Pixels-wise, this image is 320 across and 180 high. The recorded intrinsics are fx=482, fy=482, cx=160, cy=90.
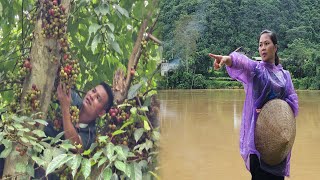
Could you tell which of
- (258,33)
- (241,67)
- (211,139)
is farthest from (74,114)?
(258,33)

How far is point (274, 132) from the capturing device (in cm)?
112

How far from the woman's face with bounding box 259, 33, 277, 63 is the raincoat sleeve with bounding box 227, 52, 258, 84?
1.9 inches

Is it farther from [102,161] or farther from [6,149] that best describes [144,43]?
[6,149]

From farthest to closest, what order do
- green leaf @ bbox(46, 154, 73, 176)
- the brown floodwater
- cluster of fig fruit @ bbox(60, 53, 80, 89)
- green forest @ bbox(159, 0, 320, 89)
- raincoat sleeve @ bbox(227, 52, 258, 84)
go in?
green forest @ bbox(159, 0, 320, 89), the brown floodwater, cluster of fig fruit @ bbox(60, 53, 80, 89), green leaf @ bbox(46, 154, 73, 176), raincoat sleeve @ bbox(227, 52, 258, 84)

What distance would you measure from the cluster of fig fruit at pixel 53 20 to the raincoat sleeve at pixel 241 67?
0.63 m

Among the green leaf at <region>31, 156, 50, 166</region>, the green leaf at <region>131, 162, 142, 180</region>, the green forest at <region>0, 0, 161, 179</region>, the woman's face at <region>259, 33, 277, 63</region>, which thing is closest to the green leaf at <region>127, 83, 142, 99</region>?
the green forest at <region>0, 0, 161, 179</region>

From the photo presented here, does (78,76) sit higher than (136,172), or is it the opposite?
(78,76)

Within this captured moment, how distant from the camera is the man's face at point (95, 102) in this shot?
1.49 metres

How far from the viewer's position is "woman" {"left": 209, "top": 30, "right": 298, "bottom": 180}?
1.13 m

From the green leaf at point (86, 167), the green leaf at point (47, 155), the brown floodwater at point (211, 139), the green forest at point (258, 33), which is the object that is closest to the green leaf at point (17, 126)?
the green leaf at point (47, 155)

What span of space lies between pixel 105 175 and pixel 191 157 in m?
4.41

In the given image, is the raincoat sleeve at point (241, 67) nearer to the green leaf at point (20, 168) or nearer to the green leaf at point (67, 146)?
the green leaf at point (67, 146)

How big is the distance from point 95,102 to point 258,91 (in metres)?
0.56

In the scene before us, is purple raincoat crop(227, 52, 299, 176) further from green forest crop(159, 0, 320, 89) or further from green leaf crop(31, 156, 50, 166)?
green forest crop(159, 0, 320, 89)
